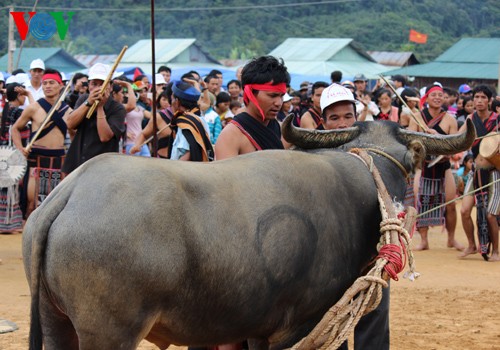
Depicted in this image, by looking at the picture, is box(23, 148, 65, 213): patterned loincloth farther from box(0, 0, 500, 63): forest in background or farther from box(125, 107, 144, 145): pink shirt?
box(0, 0, 500, 63): forest in background

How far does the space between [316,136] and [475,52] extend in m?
34.5

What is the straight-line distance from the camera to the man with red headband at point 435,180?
1203 centimetres

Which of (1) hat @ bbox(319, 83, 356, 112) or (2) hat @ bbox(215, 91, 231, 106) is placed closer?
(1) hat @ bbox(319, 83, 356, 112)

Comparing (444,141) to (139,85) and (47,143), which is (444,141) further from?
(139,85)

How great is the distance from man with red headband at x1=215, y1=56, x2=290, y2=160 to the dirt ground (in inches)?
90.7

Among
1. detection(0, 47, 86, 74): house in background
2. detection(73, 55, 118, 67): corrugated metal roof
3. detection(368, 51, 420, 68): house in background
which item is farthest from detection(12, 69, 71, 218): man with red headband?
detection(368, 51, 420, 68): house in background

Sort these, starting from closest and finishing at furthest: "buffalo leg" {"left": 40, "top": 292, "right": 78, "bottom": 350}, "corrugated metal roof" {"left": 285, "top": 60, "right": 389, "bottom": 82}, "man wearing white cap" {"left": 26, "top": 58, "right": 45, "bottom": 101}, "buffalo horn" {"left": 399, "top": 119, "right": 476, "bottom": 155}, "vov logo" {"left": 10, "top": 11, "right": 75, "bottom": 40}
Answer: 1. "buffalo leg" {"left": 40, "top": 292, "right": 78, "bottom": 350}
2. "buffalo horn" {"left": 399, "top": 119, "right": 476, "bottom": 155}
3. "vov logo" {"left": 10, "top": 11, "right": 75, "bottom": 40}
4. "man wearing white cap" {"left": 26, "top": 58, "right": 45, "bottom": 101}
5. "corrugated metal roof" {"left": 285, "top": 60, "right": 389, "bottom": 82}

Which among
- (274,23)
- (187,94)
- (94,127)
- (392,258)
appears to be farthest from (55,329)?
(274,23)

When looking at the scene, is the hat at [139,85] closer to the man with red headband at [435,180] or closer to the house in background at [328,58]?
the man with red headband at [435,180]

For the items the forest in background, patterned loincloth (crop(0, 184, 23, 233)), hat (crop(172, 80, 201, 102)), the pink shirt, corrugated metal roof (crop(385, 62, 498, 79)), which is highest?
the forest in background

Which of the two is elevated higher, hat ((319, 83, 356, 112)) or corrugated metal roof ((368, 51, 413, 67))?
corrugated metal roof ((368, 51, 413, 67))

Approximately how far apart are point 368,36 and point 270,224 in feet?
192

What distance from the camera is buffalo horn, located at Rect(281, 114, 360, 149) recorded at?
15.3 ft

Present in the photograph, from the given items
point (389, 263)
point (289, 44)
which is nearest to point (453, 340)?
point (389, 263)
